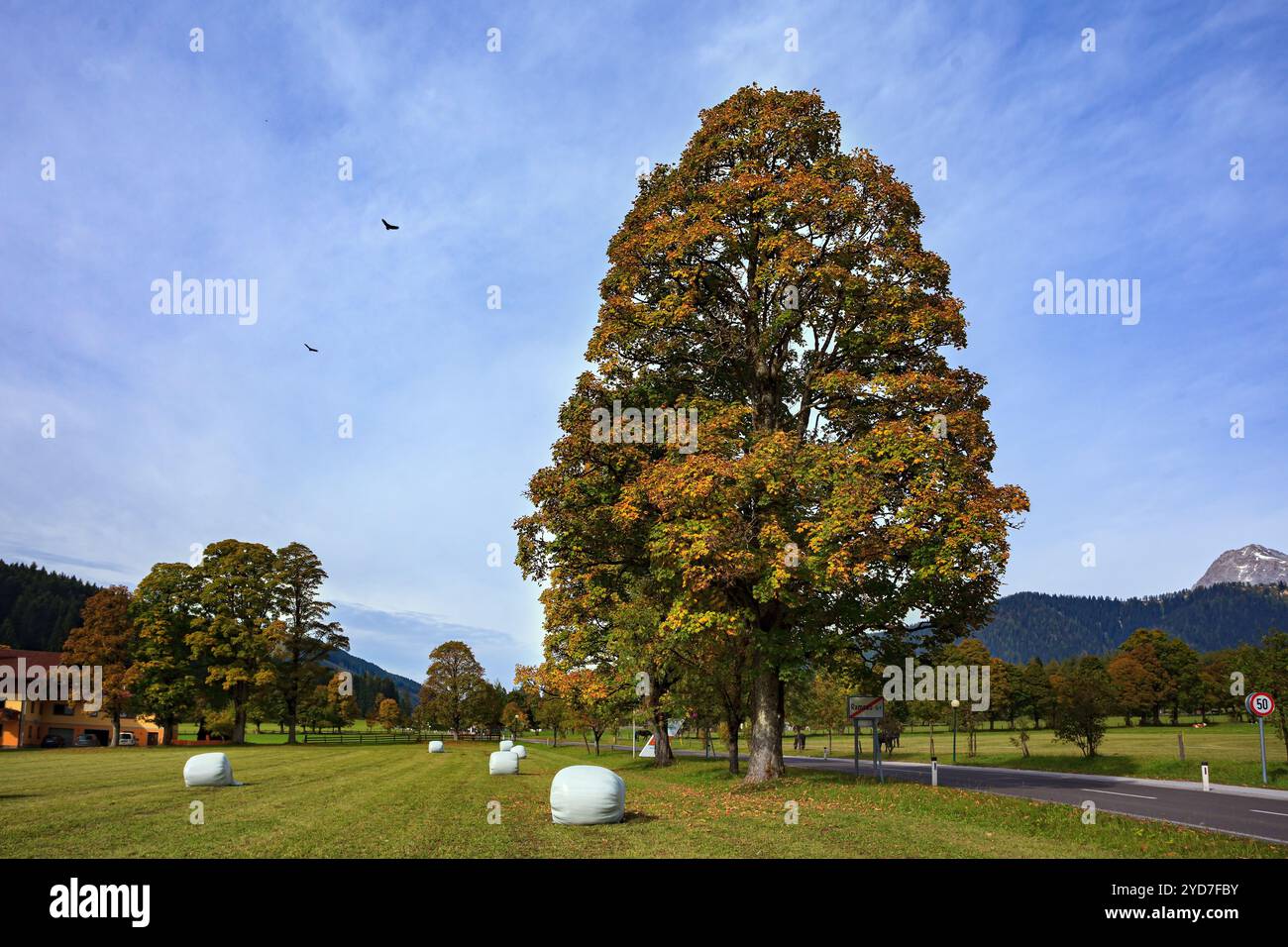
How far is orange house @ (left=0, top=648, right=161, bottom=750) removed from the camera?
67375 millimetres

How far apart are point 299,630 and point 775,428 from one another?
58.8 metres

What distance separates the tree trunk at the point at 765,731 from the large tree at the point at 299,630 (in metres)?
55.0

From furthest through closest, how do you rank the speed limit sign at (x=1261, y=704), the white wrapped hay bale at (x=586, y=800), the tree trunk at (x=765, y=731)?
the speed limit sign at (x=1261, y=704) < the tree trunk at (x=765, y=731) < the white wrapped hay bale at (x=586, y=800)

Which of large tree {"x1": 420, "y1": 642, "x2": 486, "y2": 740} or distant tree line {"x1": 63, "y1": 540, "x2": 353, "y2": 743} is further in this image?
large tree {"x1": 420, "y1": 642, "x2": 486, "y2": 740}

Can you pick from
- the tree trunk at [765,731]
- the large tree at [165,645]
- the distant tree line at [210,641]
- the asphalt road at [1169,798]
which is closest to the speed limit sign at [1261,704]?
the asphalt road at [1169,798]

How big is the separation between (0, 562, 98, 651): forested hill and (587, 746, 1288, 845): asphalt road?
431ft

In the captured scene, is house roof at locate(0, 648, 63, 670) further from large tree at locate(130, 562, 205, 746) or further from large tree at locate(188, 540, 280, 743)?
large tree at locate(188, 540, 280, 743)

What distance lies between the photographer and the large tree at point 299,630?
70.2m

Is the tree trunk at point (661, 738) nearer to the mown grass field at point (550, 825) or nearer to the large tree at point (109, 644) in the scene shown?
the mown grass field at point (550, 825)

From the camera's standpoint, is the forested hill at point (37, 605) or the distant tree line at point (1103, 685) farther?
the forested hill at point (37, 605)

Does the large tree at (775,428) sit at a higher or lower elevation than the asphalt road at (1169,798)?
higher

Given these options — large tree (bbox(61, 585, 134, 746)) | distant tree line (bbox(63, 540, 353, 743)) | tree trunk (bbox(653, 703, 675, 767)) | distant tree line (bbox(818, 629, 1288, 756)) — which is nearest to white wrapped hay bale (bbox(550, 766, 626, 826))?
tree trunk (bbox(653, 703, 675, 767))

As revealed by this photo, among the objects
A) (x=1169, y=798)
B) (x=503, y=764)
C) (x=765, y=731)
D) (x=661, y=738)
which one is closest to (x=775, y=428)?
(x=765, y=731)

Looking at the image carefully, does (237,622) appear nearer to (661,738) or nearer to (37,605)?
(661,738)
